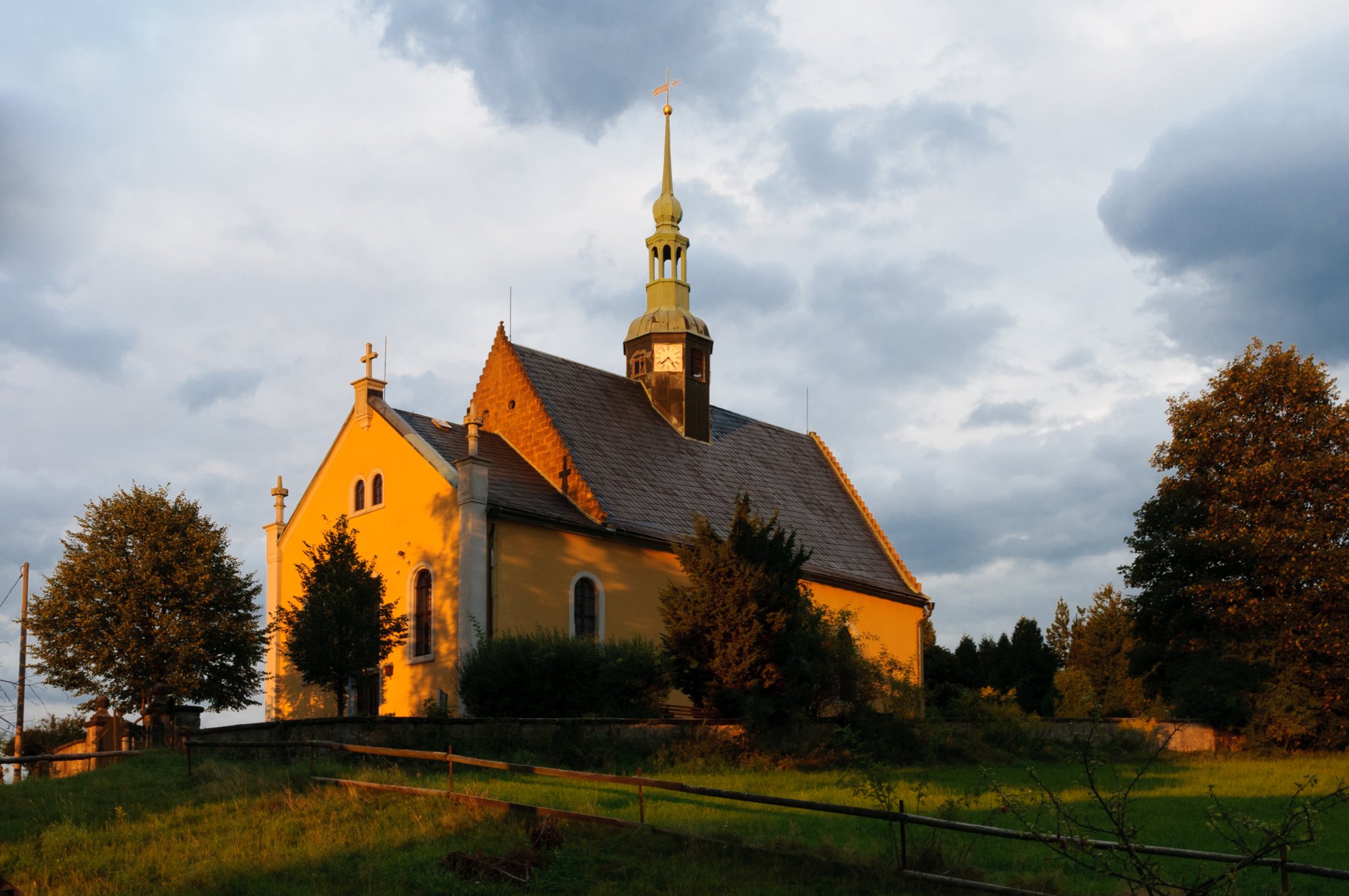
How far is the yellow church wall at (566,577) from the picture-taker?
94.6ft

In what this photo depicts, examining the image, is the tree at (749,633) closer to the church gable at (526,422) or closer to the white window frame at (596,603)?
the white window frame at (596,603)

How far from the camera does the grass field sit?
12.7 metres

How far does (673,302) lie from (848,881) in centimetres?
2821

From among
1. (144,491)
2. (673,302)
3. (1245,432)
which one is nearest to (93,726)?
(144,491)

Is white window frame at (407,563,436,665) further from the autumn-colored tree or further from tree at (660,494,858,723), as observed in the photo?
the autumn-colored tree

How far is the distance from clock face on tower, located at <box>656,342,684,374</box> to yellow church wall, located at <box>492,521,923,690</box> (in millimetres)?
7671

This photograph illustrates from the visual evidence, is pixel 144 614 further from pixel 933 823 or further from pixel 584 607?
pixel 933 823

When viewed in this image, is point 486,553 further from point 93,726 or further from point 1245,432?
point 1245,432

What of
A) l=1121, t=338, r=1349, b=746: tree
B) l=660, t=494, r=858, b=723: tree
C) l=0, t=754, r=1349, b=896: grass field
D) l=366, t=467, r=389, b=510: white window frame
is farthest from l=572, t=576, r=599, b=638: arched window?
l=1121, t=338, r=1349, b=746: tree

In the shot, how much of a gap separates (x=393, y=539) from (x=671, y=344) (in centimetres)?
1131

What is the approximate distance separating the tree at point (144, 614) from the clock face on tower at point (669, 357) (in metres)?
14.0

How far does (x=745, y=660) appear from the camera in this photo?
24.1 metres

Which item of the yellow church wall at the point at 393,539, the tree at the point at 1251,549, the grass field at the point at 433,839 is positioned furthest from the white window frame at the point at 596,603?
the tree at the point at 1251,549

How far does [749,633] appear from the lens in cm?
2392
